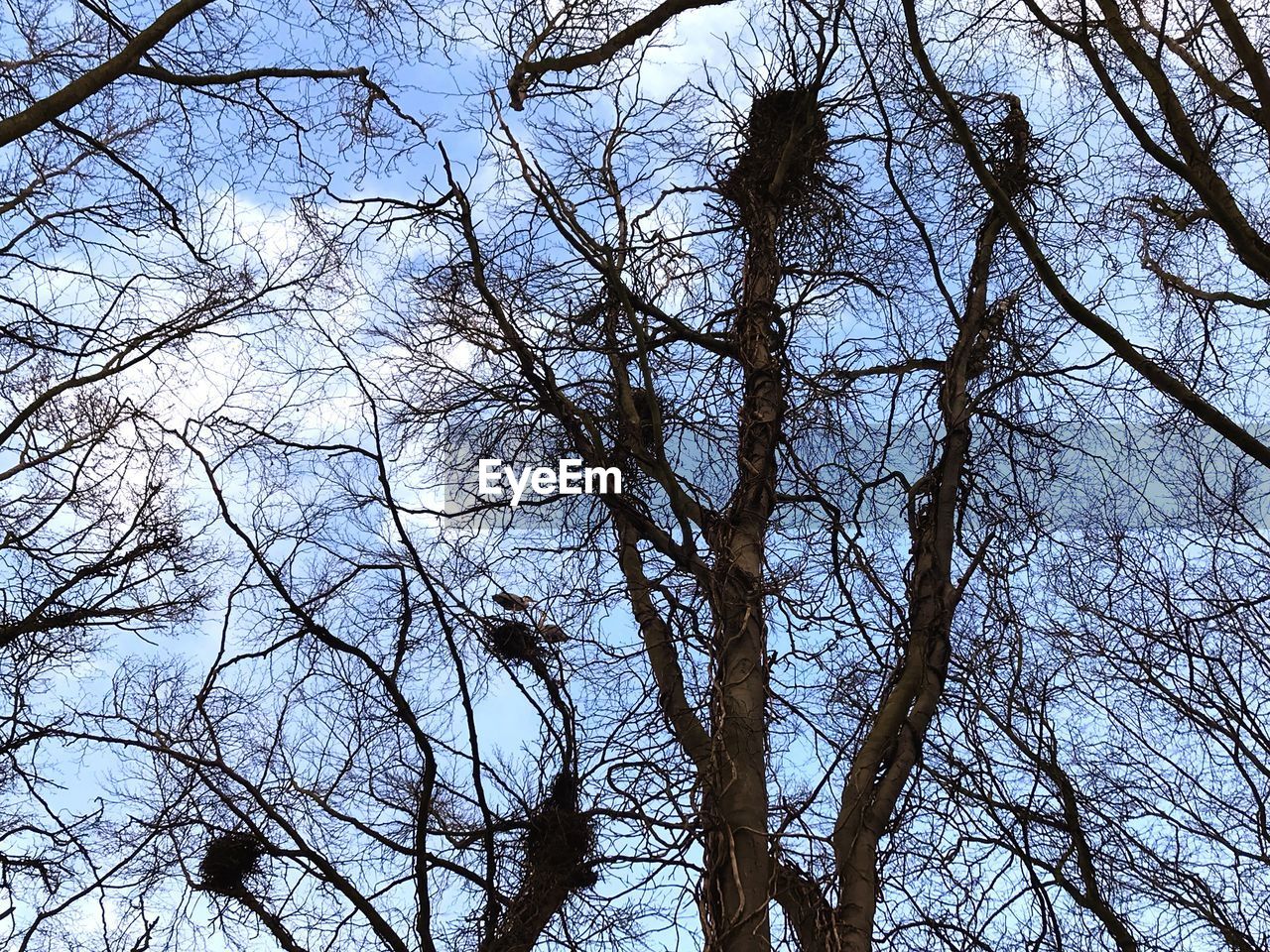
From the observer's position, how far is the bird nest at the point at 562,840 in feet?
15.2

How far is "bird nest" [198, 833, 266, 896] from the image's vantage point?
4.84 metres

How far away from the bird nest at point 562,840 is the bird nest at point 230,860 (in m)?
1.18

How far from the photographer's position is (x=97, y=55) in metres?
5.93

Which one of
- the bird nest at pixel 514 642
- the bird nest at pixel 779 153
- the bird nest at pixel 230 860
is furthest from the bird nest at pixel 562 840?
the bird nest at pixel 779 153

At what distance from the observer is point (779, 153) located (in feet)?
19.4

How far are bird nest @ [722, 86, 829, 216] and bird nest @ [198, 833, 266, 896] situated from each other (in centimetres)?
380

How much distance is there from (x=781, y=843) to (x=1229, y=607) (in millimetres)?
2430

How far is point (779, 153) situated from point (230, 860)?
424cm

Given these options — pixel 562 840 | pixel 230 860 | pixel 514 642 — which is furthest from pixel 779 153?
pixel 230 860

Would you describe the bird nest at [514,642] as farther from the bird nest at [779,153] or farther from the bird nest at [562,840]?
the bird nest at [779,153]

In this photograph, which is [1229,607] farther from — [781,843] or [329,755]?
[329,755]

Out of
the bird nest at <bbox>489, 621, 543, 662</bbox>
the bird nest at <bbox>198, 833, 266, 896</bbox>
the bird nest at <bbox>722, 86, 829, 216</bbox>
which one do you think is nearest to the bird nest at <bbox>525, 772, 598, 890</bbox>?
the bird nest at <bbox>489, 621, 543, 662</bbox>

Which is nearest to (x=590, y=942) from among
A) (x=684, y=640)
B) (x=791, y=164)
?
(x=684, y=640)

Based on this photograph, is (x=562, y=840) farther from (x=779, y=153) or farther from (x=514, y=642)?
(x=779, y=153)
